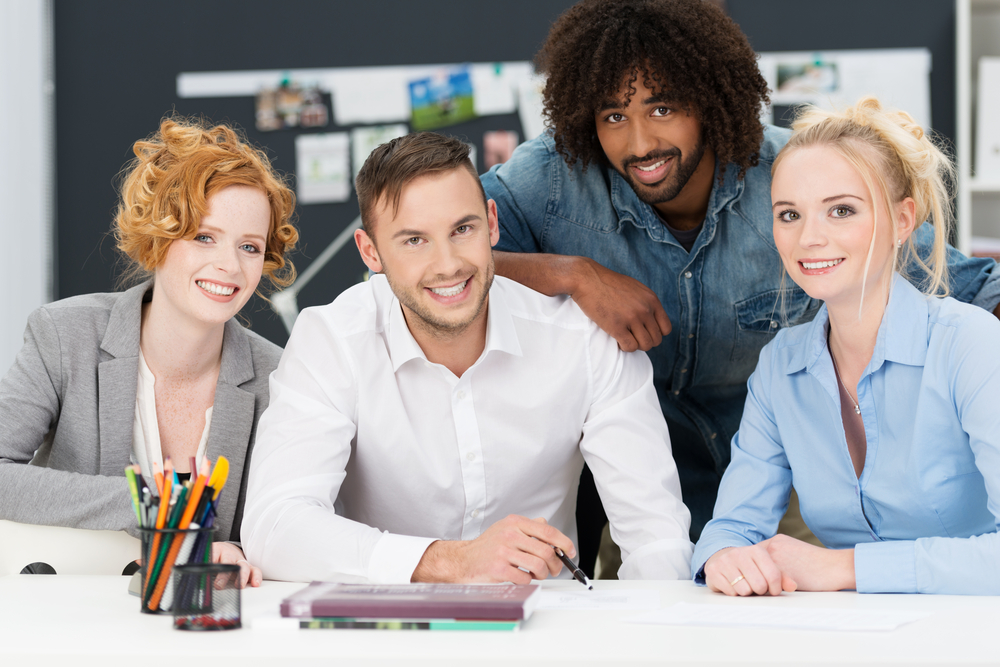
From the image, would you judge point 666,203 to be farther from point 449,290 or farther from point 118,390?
point 118,390

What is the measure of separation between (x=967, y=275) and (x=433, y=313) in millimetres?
1068

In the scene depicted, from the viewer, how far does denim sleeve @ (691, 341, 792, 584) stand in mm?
1384

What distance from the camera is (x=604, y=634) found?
34.6 inches

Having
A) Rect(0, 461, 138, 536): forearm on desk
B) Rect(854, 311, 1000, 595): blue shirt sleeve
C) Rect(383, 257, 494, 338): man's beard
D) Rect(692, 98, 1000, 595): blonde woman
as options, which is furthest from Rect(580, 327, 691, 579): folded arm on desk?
Rect(0, 461, 138, 536): forearm on desk

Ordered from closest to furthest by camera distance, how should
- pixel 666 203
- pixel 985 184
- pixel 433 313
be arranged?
pixel 433 313 < pixel 666 203 < pixel 985 184

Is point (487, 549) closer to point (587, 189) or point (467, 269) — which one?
point (467, 269)

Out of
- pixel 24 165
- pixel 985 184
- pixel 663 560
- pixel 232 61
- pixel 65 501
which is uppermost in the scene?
pixel 232 61

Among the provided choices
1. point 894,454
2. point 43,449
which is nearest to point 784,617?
point 894,454

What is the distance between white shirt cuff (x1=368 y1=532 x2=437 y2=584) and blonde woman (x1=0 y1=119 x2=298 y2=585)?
1.50 ft

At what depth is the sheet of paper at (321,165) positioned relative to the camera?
305 centimetres

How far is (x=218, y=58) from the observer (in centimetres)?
306

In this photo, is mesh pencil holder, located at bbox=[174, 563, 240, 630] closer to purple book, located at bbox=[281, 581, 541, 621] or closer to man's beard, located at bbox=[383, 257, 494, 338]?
purple book, located at bbox=[281, 581, 541, 621]

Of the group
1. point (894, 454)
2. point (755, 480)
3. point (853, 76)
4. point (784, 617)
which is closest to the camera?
point (784, 617)

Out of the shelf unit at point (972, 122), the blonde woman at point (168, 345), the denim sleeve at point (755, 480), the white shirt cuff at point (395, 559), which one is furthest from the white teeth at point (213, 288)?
the shelf unit at point (972, 122)
